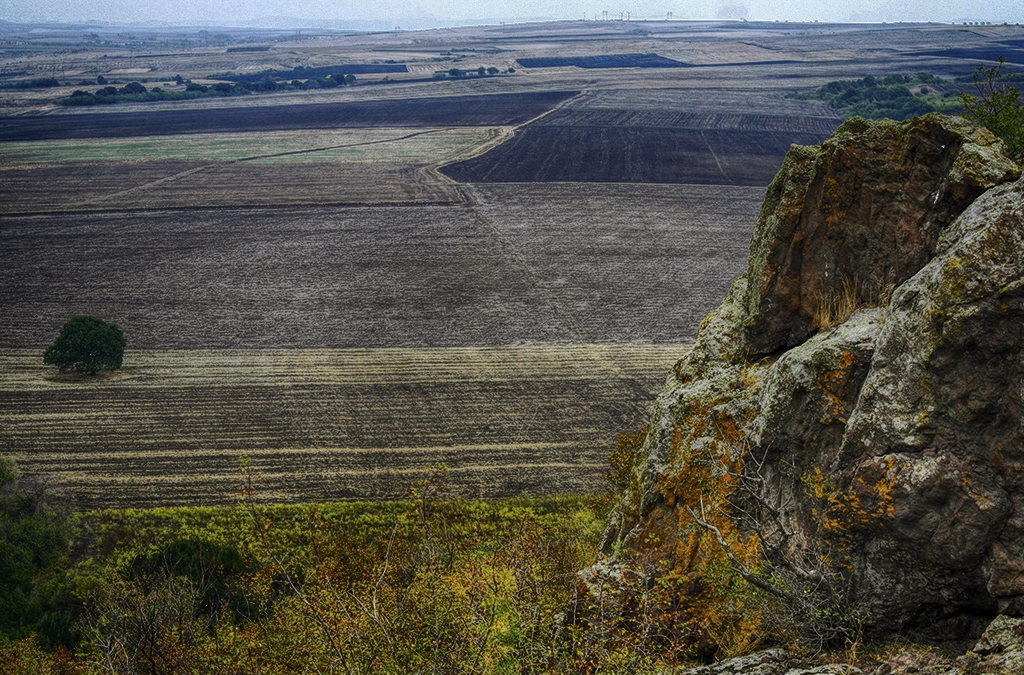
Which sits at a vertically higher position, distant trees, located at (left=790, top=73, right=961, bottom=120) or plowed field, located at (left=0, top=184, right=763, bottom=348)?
distant trees, located at (left=790, top=73, right=961, bottom=120)

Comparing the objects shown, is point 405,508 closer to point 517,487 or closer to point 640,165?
point 517,487

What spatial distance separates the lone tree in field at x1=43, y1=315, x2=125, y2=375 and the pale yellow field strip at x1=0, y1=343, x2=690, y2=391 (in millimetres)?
933

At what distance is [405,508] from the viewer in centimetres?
3084

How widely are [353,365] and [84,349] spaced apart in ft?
46.8

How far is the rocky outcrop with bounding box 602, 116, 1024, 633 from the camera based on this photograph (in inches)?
393

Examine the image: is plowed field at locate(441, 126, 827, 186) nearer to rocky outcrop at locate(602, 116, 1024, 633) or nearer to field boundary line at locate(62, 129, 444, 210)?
field boundary line at locate(62, 129, 444, 210)

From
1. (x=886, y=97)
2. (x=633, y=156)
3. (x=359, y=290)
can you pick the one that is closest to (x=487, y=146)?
(x=633, y=156)

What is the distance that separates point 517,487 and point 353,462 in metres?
7.09

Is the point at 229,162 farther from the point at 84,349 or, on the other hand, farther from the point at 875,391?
the point at 875,391

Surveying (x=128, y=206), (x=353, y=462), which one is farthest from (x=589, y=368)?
(x=128, y=206)

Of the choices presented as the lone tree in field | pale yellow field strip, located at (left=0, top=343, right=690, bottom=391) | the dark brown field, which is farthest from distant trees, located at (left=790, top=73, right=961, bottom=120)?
the lone tree in field

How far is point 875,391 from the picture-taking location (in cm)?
1084

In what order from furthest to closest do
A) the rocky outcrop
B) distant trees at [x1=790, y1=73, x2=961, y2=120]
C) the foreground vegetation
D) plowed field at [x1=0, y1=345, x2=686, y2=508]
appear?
distant trees at [x1=790, y1=73, x2=961, y2=120]
plowed field at [x1=0, y1=345, x2=686, y2=508]
the foreground vegetation
the rocky outcrop

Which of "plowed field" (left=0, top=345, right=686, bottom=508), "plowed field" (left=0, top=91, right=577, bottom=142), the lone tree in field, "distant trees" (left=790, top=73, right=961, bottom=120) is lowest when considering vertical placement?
"plowed field" (left=0, top=345, right=686, bottom=508)
